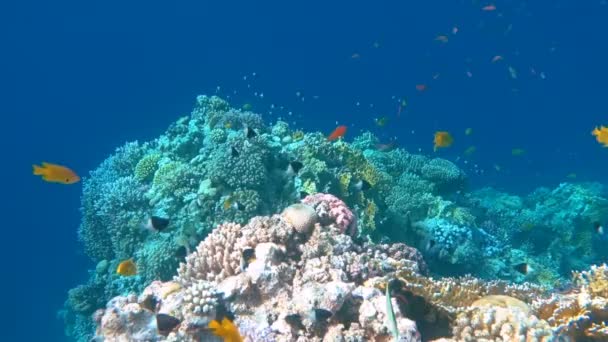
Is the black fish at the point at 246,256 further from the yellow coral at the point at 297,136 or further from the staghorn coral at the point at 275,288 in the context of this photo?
the yellow coral at the point at 297,136

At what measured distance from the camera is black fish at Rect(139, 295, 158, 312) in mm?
5613

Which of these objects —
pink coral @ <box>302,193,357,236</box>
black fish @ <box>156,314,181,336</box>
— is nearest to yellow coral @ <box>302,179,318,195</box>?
pink coral @ <box>302,193,357,236</box>

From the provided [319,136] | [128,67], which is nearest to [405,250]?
[319,136]

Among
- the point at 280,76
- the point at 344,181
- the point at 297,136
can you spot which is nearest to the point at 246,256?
the point at 344,181

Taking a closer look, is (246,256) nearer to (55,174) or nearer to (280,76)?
(55,174)

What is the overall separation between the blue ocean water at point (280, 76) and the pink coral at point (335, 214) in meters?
41.2

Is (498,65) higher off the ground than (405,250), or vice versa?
(498,65)

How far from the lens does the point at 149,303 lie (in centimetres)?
564

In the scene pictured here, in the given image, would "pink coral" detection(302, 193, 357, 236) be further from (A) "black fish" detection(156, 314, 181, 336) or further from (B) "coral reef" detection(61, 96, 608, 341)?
(A) "black fish" detection(156, 314, 181, 336)

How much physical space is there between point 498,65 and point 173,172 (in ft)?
275

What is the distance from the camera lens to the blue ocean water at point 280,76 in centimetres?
5828

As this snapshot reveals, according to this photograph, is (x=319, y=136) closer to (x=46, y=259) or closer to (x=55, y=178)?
(x=55, y=178)

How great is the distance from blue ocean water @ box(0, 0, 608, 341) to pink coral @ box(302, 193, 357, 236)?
135ft

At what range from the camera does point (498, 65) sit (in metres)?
81.1
